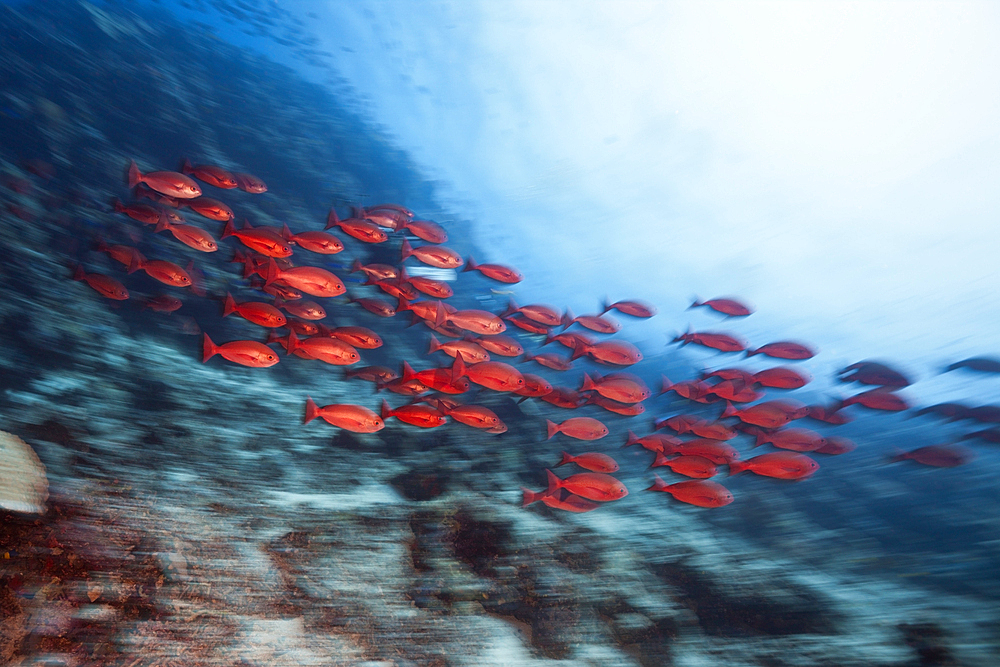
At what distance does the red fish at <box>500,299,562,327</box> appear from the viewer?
14.3ft

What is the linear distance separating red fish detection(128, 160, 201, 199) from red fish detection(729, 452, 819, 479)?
4.88 metres

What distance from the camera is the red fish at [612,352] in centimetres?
412

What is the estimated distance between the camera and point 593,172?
1147cm

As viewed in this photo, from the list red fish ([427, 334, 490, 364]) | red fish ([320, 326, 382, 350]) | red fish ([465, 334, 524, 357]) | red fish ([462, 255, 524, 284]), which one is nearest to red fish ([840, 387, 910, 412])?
red fish ([465, 334, 524, 357])

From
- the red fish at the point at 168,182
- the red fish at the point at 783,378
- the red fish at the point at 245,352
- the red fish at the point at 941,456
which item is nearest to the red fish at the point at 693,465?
the red fish at the point at 783,378

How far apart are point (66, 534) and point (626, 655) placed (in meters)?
3.31

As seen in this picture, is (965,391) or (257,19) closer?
(965,391)

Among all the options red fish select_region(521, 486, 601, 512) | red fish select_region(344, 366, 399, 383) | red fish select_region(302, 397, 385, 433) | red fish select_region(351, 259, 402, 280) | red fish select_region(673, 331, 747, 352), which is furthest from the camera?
red fish select_region(673, 331, 747, 352)

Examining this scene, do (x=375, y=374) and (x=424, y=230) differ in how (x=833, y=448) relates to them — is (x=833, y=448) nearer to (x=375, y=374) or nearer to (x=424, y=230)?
(x=375, y=374)

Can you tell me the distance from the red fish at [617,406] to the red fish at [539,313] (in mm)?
842

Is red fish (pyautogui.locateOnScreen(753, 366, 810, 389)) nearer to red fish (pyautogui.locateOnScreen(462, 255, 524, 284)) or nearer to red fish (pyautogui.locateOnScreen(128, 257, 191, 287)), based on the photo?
red fish (pyautogui.locateOnScreen(462, 255, 524, 284))

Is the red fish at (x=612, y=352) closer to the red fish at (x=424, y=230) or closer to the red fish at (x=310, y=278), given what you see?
the red fish at (x=424, y=230)

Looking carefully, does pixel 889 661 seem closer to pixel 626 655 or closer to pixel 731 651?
pixel 731 651

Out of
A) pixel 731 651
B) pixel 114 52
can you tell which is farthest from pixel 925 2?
pixel 114 52
